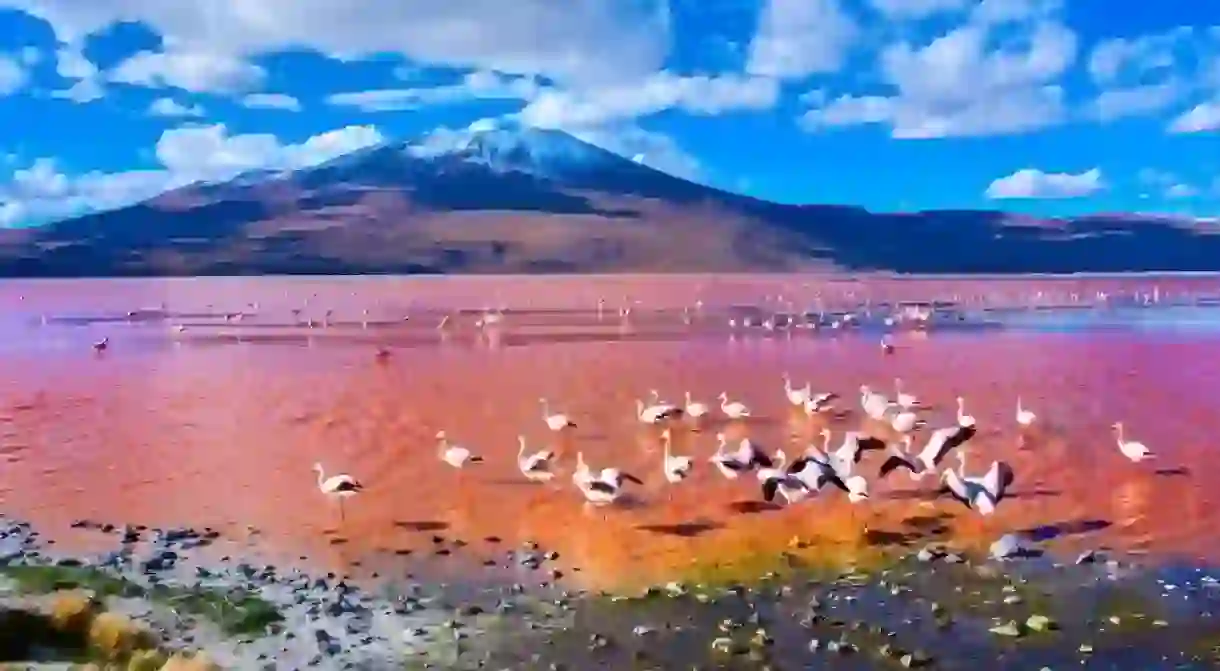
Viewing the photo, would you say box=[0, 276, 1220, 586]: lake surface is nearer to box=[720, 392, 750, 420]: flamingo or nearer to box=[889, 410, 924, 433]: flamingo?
box=[720, 392, 750, 420]: flamingo

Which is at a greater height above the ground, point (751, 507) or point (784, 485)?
point (784, 485)

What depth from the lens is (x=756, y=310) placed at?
39.5 ft

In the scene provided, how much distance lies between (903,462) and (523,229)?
628cm

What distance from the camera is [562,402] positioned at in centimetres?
741

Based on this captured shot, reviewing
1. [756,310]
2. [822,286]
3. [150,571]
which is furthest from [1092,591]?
[756,310]

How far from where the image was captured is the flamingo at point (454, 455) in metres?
5.62

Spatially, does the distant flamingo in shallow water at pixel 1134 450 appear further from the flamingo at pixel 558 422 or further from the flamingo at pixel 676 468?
the flamingo at pixel 558 422

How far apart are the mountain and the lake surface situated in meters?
0.58

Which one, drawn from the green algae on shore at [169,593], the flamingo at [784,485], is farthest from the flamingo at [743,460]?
the green algae on shore at [169,593]

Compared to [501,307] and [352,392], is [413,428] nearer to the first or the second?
[352,392]

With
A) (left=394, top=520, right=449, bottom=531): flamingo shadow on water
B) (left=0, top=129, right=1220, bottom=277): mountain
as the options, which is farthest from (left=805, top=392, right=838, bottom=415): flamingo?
(left=394, top=520, right=449, bottom=531): flamingo shadow on water

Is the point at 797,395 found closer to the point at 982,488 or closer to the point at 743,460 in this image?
the point at 743,460

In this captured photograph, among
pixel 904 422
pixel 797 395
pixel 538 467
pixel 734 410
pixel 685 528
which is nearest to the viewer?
pixel 685 528

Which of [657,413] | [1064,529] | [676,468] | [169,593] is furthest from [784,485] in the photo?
[169,593]
